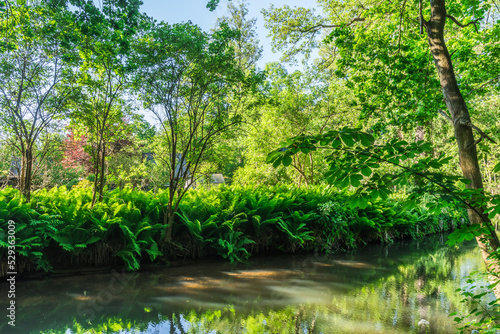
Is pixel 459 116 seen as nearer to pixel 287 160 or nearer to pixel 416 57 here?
pixel 287 160

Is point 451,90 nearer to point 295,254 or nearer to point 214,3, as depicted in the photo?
point 214,3

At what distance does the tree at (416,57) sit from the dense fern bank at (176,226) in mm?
1945

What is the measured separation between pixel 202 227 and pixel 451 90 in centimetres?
484

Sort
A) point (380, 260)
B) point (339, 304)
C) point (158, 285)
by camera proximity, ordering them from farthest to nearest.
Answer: point (380, 260) < point (158, 285) < point (339, 304)

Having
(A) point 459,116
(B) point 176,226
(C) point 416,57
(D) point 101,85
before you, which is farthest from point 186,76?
(A) point 459,116

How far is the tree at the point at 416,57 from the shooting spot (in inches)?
88.7

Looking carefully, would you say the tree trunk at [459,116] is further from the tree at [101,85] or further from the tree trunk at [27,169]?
the tree trunk at [27,169]

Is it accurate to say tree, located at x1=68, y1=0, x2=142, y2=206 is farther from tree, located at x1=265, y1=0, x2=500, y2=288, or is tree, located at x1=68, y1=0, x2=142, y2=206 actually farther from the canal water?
tree, located at x1=265, y1=0, x2=500, y2=288

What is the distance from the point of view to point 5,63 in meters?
5.04

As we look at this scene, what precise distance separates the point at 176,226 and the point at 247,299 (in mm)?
2496

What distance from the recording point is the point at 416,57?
3918mm

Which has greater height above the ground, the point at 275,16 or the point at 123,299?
the point at 275,16

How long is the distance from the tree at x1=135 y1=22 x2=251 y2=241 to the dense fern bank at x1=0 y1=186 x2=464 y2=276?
48 cm

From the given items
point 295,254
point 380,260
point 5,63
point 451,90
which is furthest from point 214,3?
point 380,260
